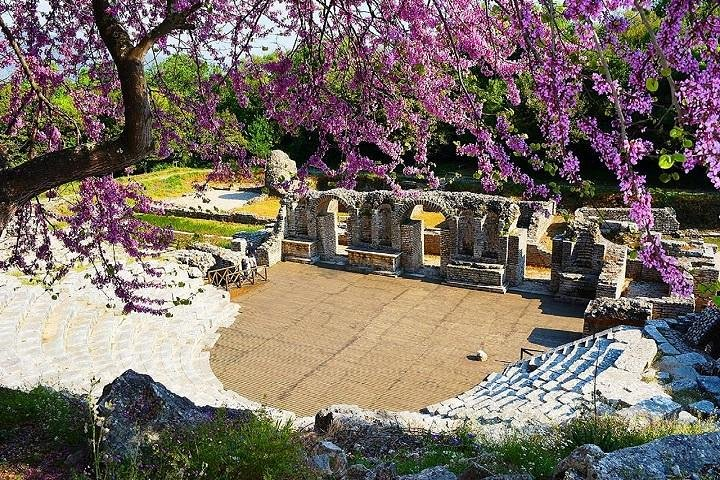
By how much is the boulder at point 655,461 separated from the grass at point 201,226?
1963 cm

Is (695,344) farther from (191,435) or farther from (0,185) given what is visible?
(0,185)

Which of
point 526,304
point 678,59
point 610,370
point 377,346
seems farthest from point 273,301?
point 678,59

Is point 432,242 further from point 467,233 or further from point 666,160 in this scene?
point 666,160

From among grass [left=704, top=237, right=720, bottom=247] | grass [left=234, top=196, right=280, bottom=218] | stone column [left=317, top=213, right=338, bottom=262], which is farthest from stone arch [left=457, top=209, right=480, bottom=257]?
grass [left=234, top=196, right=280, bottom=218]

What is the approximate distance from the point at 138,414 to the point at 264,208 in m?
22.7

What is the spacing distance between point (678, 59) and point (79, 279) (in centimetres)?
1487

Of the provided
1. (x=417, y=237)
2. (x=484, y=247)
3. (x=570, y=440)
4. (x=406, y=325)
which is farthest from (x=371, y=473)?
(x=417, y=237)

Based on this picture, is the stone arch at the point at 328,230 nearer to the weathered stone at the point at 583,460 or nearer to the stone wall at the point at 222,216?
the stone wall at the point at 222,216

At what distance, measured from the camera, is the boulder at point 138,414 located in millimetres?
5012

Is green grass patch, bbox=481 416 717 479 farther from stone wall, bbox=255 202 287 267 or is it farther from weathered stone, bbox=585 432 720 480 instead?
stone wall, bbox=255 202 287 267

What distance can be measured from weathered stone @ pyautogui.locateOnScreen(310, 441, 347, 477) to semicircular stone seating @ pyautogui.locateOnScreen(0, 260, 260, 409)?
4827mm

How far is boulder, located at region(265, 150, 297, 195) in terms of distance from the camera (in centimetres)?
3039

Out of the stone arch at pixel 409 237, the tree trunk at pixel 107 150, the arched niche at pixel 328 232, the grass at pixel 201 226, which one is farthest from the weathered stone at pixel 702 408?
the grass at pixel 201 226

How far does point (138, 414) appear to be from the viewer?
5.57 meters
